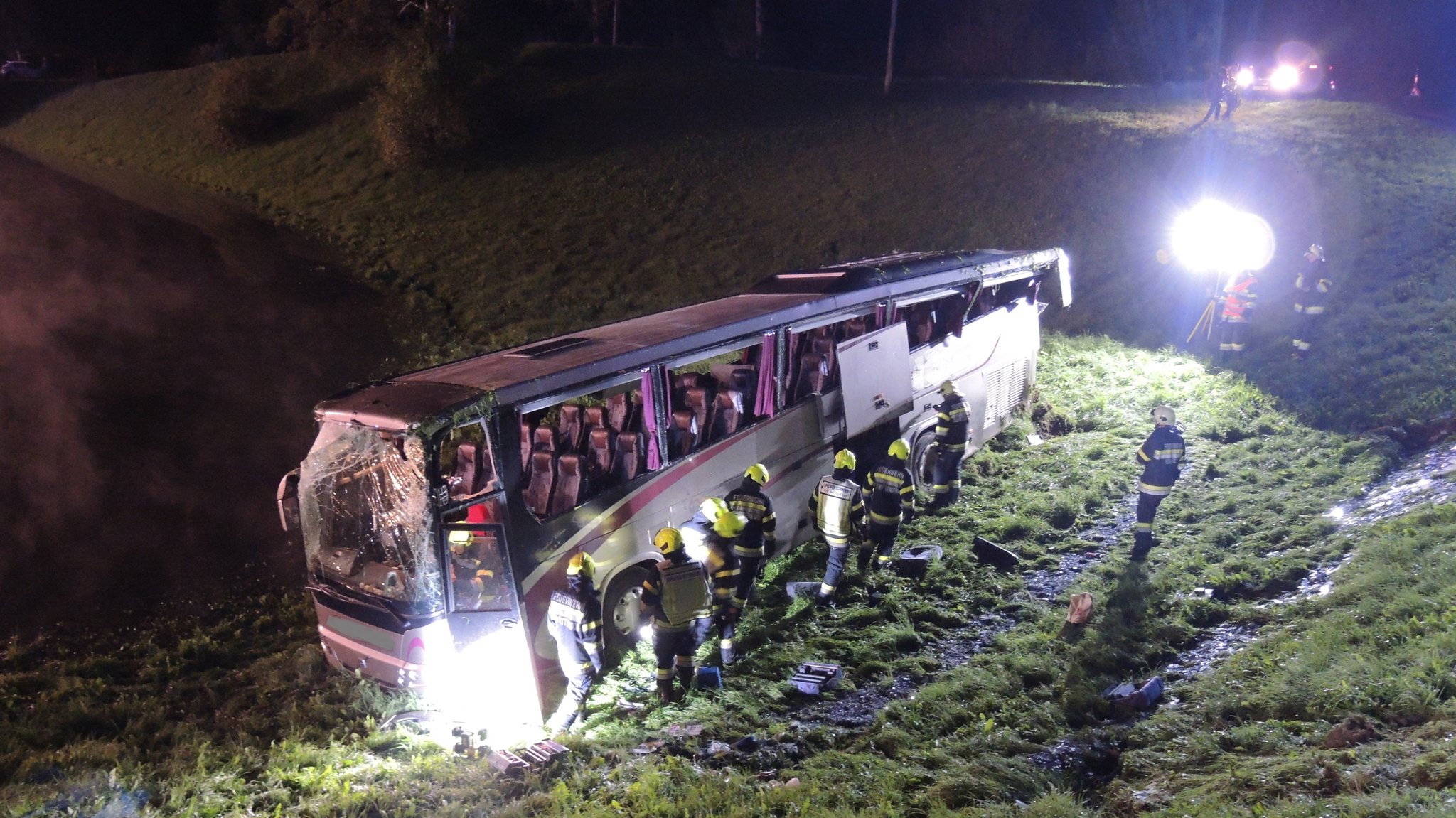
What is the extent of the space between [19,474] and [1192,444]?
49.6ft

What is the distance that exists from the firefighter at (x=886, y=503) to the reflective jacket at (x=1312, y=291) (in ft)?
30.8

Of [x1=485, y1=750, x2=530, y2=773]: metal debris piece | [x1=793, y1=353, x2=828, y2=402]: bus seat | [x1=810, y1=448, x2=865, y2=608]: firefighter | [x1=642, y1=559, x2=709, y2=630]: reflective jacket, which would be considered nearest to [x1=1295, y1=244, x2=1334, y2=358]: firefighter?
[x1=793, y1=353, x2=828, y2=402]: bus seat

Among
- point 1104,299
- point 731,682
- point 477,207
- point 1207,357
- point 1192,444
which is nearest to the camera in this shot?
point 731,682

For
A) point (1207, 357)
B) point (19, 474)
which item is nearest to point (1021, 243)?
point (1207, 357)

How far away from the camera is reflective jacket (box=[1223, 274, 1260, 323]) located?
1362 centimetres

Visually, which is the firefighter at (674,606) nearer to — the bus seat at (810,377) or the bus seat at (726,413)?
the bus seat at (726,413)

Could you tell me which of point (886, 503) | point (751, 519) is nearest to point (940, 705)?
point (751, 519)

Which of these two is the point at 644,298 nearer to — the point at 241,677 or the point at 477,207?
the point at 477,207

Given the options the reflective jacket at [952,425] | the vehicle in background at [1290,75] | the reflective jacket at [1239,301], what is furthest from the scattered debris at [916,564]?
the vehicle in background at [1290,75]

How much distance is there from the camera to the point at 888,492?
338 inches

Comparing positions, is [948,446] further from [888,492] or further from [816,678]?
[816,678]

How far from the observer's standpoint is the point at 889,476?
28.1 feet

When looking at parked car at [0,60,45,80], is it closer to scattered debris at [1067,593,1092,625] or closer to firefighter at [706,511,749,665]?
firefighter at [706,511,749,665]

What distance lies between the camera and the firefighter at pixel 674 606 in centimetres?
662
